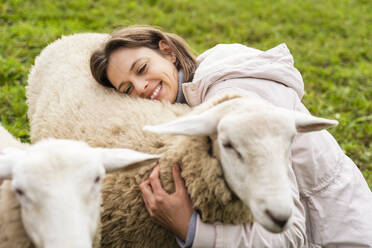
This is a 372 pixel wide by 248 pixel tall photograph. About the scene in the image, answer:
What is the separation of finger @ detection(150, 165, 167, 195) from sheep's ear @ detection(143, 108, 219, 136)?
1.31 ft

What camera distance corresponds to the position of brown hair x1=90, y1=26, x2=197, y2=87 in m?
2.86

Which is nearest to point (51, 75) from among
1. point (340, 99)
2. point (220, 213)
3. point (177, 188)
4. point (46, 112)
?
point (46, 112)

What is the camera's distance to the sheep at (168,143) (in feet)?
5.50

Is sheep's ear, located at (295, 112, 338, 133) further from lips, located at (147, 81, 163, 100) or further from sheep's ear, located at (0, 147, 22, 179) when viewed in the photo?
sheep's ear, located at (0, 147, 22, 179)

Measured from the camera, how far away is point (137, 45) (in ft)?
9.61

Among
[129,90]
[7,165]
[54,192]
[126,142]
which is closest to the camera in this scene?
[54,192]

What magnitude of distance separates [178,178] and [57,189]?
27.2 inches

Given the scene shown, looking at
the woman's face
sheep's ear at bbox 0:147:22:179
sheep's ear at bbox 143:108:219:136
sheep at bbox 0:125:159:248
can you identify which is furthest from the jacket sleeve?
sheep's ear at bbox 0:147:22:179

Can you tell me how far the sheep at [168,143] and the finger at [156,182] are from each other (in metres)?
0.05

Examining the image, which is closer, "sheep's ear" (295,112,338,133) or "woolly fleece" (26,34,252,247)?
"sheep's ear" (295,112,338,133)

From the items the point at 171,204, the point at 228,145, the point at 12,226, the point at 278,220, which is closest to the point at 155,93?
the point at 171,204

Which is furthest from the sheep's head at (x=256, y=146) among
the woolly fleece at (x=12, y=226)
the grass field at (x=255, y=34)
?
the grass field at (x=255, y=34)

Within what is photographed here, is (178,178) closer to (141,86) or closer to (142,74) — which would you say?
(141,86)

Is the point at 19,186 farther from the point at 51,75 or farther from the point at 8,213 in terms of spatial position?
the point at 51,75
